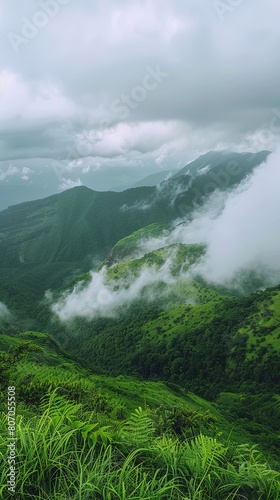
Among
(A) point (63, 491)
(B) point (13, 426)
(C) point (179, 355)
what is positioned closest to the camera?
(A) point (63, 491)

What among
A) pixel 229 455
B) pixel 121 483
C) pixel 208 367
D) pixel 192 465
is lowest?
pixel 208 367

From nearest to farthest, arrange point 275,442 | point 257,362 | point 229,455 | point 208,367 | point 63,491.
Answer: point 63,491 < point 229,455 < point 275,442 < point 257,362 < point 208,367

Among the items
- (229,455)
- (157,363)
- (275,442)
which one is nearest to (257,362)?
(157,363)

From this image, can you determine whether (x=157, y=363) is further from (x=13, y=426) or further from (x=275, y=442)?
(x=13, y=426)

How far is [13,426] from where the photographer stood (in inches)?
236

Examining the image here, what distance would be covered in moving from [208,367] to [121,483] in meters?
192

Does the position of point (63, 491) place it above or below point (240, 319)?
above

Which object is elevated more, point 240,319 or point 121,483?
point 121,483

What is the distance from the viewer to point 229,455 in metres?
6.98

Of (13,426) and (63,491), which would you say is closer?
(63,491)

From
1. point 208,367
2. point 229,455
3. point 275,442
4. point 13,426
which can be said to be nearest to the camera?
point 13,426

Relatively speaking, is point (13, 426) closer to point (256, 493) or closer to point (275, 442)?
point (256, 493)

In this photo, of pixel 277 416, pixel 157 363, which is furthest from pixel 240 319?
pixel 277 416

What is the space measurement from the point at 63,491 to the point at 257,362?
183 meters
